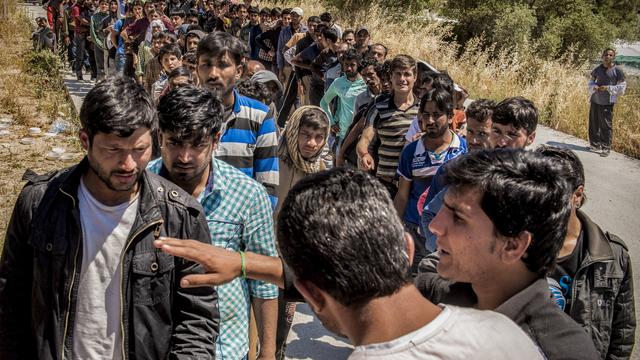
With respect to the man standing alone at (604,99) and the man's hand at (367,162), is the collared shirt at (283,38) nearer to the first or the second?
the man standing alone at (604,99)

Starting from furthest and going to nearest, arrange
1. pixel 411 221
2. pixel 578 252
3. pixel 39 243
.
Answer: pixel 411 221, pixel 578 252, pixel 39 243

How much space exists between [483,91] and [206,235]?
43.1 ft

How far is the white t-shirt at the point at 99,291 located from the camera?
6.77 ft

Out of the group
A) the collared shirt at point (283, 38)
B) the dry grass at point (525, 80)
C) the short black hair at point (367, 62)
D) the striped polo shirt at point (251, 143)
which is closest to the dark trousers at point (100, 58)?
the collared shirt at point (283, 38)

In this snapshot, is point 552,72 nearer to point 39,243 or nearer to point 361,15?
point 361,15

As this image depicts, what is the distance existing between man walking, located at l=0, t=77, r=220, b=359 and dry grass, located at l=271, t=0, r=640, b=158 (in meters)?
11.2

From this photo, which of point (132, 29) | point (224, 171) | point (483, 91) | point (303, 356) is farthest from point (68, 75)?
point (224, 171)

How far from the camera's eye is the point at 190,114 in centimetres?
262

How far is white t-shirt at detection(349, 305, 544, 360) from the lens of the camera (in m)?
1.18

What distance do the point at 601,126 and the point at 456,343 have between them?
11.3 meters

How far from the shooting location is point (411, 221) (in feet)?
13.3

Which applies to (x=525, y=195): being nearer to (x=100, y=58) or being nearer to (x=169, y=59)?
(x=169, y=59)

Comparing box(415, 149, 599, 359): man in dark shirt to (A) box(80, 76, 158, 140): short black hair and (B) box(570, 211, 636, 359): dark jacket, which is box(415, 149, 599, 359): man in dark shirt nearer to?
(B) box(570, 211, 636, 359): dark jacket

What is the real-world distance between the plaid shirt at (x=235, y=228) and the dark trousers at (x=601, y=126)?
1020cm
